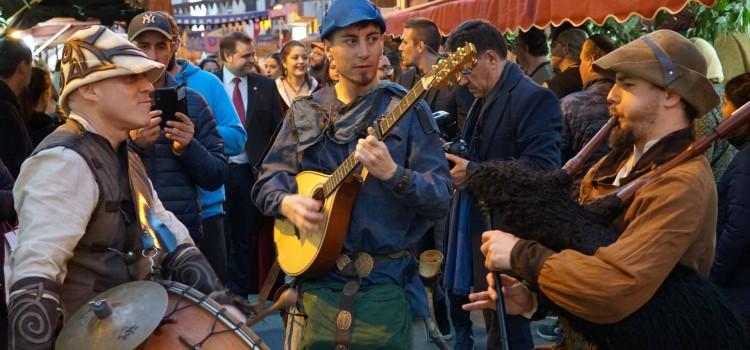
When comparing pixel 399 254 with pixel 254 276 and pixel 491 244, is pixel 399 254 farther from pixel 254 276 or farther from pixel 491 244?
pixel 254 276

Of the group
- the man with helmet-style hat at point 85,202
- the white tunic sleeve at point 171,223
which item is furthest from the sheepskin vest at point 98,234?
the white tunic sleeve at point 171,223

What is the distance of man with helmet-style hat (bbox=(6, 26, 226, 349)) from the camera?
10.3ft

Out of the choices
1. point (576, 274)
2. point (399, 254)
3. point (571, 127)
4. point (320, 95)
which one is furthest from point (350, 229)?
point (571, 127)

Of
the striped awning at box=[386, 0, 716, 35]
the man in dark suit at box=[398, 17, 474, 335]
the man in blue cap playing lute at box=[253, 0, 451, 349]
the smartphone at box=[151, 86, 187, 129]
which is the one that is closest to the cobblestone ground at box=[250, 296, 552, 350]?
the man in dark suit at box=[398, 17, 474, 335]

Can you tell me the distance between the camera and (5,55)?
254 inches

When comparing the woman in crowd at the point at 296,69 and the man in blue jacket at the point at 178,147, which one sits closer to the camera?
the man in blue jacket at the point at 178,147

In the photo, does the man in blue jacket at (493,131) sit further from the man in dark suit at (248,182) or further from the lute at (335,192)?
the man in dark suit at (248,182)

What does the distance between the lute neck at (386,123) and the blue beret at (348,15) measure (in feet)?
1.43

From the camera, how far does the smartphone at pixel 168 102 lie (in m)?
5.09

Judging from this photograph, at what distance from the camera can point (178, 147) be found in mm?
5227

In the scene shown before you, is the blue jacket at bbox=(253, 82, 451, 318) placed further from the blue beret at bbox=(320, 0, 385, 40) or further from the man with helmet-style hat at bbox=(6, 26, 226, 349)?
the man with helmet-style hat at bbox=(6, 26, 226, 349)

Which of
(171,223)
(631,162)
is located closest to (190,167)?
(171,223)

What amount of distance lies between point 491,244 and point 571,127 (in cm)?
363

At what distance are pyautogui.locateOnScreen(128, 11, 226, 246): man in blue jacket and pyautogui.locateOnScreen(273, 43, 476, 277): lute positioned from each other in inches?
46.0
